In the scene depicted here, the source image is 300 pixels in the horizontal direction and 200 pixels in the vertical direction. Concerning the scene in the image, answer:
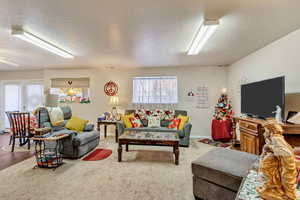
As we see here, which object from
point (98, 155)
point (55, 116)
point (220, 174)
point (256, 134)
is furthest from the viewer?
point (55, 116)

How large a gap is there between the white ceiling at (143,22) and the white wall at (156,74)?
5.89 ft

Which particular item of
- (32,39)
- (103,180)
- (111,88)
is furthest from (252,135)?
(111,88)

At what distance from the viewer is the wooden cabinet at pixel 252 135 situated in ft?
8.30

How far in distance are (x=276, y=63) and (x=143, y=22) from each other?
2593mm

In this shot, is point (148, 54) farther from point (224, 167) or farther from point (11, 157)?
point (11, 157)

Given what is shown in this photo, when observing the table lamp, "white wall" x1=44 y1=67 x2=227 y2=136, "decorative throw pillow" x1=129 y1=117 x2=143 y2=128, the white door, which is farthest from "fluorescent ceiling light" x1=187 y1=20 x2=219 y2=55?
the white door

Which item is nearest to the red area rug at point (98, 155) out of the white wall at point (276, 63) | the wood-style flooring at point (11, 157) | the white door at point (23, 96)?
the wood-style flooring at point (11, 157)

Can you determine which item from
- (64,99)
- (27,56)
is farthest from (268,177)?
(64,99)

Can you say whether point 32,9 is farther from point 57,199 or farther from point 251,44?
point 251,44

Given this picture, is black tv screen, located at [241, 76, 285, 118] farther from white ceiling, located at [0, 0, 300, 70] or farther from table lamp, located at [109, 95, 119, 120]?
table lamp, located at [109, 95, 119, 120]

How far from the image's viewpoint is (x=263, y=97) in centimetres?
281

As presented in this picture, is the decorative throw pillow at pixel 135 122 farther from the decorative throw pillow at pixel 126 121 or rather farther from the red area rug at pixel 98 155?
the red area rug at pixel 98 155

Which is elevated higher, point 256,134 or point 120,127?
point 256,134

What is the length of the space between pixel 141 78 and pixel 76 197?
401 cm
